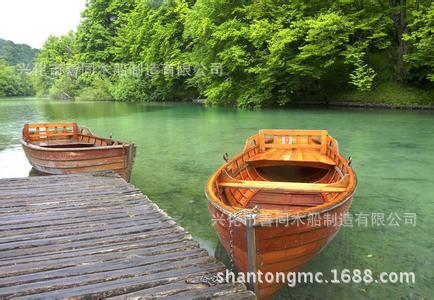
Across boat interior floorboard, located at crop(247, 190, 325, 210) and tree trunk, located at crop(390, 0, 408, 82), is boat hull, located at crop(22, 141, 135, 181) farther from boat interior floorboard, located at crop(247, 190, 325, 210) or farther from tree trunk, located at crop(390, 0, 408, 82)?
tree trunk, located at crop(390, 0, 408, 82)

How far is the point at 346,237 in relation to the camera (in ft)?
18.6

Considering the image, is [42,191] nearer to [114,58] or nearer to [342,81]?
[342,81]

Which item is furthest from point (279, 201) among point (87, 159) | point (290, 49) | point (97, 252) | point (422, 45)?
point (290, 49)

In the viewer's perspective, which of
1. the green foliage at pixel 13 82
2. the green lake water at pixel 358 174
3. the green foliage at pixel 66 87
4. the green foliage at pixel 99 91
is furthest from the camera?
the green foliage at pixel 13 82

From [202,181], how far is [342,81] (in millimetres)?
21849

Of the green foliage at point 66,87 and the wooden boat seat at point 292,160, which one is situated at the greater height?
the green foliage at point 66,87

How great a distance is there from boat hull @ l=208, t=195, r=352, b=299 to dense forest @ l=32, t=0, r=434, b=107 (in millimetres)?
21127

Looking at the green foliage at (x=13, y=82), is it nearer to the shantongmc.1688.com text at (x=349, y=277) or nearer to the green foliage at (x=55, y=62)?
the green foliage at (x=55, y=62)

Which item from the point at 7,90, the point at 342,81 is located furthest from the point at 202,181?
the point at 7,90

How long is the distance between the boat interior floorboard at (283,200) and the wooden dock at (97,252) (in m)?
1.42

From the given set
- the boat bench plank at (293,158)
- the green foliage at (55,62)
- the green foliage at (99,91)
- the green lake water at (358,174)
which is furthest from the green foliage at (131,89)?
the boat bench plank at (293,158)

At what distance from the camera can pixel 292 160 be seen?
703 cm

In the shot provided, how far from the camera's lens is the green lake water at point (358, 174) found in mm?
4816

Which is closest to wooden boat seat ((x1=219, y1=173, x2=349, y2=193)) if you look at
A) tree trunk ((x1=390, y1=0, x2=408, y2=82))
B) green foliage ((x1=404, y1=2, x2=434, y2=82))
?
green foliage ((x1=404, y1=2, x2=434, y2=82))
